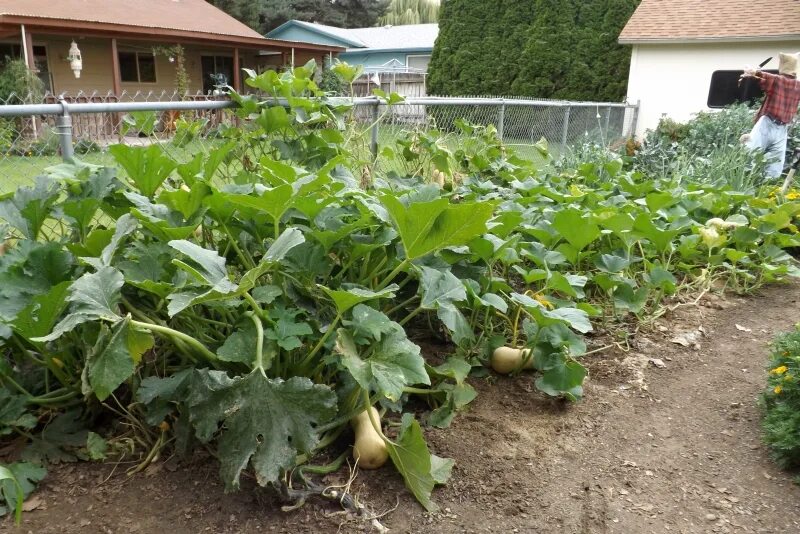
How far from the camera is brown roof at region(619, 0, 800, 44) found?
1184 centimetres

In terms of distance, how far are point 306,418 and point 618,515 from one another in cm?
99

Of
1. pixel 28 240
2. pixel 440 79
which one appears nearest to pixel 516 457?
pixel 28 240

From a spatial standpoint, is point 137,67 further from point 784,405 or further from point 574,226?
point 784,405

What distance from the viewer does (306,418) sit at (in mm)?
1505

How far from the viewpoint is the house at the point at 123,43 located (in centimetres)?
1391

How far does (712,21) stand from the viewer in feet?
41.8

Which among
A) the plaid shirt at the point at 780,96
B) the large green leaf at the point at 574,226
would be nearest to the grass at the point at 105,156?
the large green leaf at the point at 574,226

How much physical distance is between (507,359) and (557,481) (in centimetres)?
65

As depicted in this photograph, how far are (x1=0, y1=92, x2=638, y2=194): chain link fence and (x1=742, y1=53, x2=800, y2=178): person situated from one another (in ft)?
7.47

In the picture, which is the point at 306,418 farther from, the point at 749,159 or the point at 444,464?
the point at 749,159

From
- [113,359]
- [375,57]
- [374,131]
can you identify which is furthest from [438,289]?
[375,57]

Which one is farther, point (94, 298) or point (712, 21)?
point (712, 21)

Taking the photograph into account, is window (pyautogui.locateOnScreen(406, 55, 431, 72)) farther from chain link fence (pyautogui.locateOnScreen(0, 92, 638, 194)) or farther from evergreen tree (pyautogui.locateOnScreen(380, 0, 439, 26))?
chain link fence (pyautogui.locateOnScreen(0, 92, 638, 194))

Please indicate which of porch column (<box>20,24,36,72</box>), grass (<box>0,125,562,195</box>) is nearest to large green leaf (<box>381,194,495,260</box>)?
grass (<box>0,125,562,195</box>)
